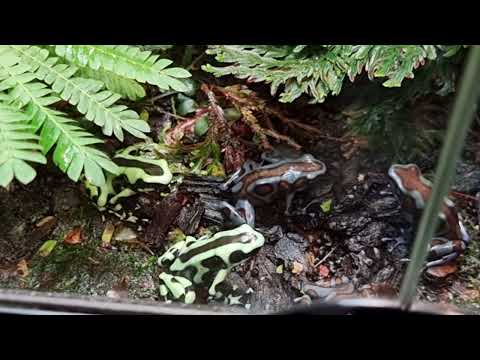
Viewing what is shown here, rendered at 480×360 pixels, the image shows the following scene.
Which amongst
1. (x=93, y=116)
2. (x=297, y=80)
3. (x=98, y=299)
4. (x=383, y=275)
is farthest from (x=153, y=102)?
(x=383, y=275)

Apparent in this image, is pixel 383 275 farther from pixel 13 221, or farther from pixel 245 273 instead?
pixel 13 221

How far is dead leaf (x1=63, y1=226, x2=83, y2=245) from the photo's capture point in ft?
4.33

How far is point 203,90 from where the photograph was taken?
1.57 meters

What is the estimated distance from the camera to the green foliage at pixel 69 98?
4.09 ft

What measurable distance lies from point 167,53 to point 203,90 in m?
0.15

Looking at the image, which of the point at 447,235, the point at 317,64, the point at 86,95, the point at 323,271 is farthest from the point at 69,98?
the point at 447,235

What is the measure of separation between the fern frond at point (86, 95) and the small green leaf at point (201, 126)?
0.17m

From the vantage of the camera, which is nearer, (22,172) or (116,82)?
(22,172)

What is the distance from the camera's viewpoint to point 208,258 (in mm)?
1258

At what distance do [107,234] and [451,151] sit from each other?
0.91m

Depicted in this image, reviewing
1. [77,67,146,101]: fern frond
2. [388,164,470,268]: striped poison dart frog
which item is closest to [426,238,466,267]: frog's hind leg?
[388,164,470,268]: striped poison dart frog

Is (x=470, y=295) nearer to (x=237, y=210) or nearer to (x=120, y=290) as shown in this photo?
(x=237, y=210)

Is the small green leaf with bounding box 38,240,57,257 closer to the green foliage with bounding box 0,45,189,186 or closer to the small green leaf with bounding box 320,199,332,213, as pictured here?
the green foliage with bounding box 0,45,189,186

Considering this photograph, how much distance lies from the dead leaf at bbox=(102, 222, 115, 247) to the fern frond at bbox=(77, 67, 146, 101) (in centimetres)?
36
